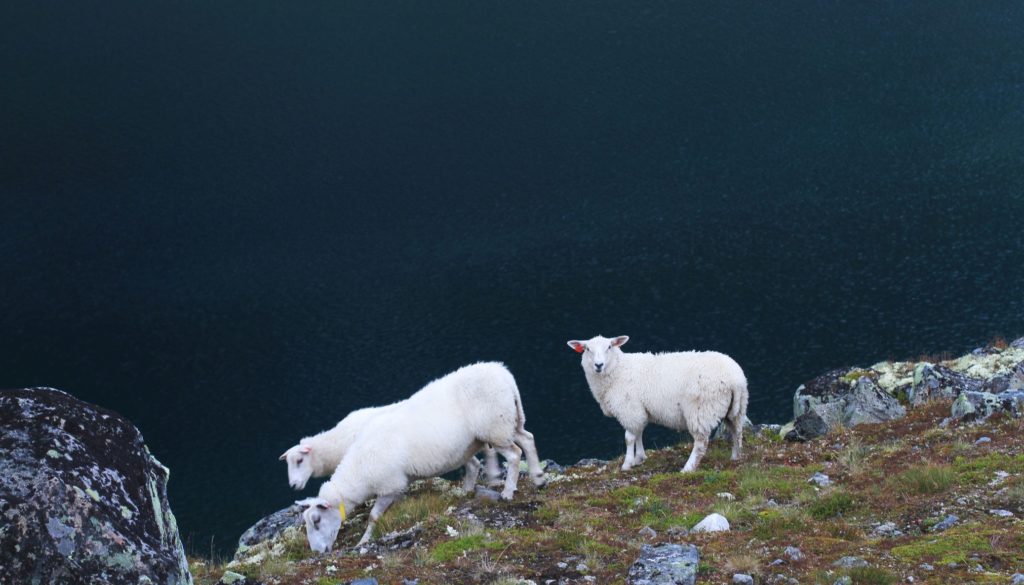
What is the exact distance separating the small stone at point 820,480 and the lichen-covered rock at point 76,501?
26.7ft

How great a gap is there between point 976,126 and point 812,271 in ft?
73.0

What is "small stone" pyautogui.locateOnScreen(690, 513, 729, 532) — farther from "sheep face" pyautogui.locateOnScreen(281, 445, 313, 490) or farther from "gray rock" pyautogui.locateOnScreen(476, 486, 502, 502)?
"sheep face" pyautogui.locateOnScreen(281, 445, 313, 490)

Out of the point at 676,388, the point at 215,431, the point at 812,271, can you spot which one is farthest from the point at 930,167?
the point at 676,388

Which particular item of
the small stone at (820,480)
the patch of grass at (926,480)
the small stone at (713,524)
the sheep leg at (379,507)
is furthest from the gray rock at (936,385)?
the sheep leg at (379,507)

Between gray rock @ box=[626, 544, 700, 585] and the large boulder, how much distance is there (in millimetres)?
9095

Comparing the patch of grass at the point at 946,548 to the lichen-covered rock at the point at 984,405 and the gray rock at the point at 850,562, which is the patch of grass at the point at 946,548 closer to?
the gray rock at the point at 850,562

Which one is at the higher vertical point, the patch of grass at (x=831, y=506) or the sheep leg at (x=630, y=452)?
the patch of grass at (x=831, y=506)

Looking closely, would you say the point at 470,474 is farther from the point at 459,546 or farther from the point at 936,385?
the point at 936,385

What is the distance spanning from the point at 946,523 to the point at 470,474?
24.4 feet

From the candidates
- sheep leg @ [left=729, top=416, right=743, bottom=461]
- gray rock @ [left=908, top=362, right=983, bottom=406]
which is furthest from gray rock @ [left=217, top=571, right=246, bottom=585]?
gray rock @ [left=908, top=362, right=983, bottom=406]

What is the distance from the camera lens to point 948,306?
4006cm

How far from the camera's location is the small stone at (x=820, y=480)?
1372 cm

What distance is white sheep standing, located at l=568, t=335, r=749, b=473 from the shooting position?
1666 centimetres

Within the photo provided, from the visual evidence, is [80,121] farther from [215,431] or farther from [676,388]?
[676,388]
